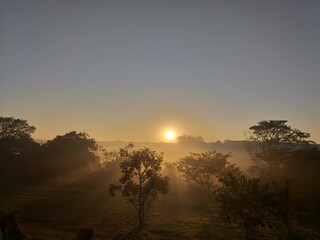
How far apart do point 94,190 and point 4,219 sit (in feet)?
170

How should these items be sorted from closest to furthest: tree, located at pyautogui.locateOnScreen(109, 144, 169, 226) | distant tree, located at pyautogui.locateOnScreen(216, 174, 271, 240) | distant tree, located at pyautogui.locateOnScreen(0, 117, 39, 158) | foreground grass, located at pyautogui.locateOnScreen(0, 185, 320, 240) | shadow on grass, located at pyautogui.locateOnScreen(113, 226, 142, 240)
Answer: distant tree, located at pyautogui.locateOnScreen(216, 174, 271, 240), shadow on grass, located at pyautogui.locateOnScreen(113, 226, 142, 240), foreground grass, located at pyautogui.locateOnScreen(0, 185, 320, 240), tree, located at pyautogui.locateOnScreen(109, 144, 169, 226), distant tree, located at pyautogui.locateOnScreen(0, 117, 39, 158)

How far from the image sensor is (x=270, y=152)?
3083 inches

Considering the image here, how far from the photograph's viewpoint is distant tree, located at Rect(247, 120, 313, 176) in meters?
76.2

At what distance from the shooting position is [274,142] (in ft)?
268

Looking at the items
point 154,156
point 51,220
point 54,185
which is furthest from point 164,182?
point 54,185

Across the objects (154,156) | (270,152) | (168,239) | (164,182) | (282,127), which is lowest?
(168,239)

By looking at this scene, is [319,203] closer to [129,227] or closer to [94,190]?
[129,227]

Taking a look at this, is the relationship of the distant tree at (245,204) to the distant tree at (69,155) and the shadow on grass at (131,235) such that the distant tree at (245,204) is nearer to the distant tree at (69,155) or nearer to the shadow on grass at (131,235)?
the shadow on grass at (131,235)

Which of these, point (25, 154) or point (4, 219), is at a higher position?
point (25, 154)

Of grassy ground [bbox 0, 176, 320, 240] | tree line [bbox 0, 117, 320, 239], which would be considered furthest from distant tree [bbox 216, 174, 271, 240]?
grassy ground [bbox 0, 176, 320, 240]

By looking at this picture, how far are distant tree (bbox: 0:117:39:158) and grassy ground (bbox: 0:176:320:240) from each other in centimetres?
3648

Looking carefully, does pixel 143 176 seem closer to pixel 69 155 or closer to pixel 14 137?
pixel 69 155

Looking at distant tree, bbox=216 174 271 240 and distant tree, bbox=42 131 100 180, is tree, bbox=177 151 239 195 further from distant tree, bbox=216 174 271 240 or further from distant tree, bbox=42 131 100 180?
distant tree, bbox=216 174 271 240

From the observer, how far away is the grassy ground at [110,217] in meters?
42.9
